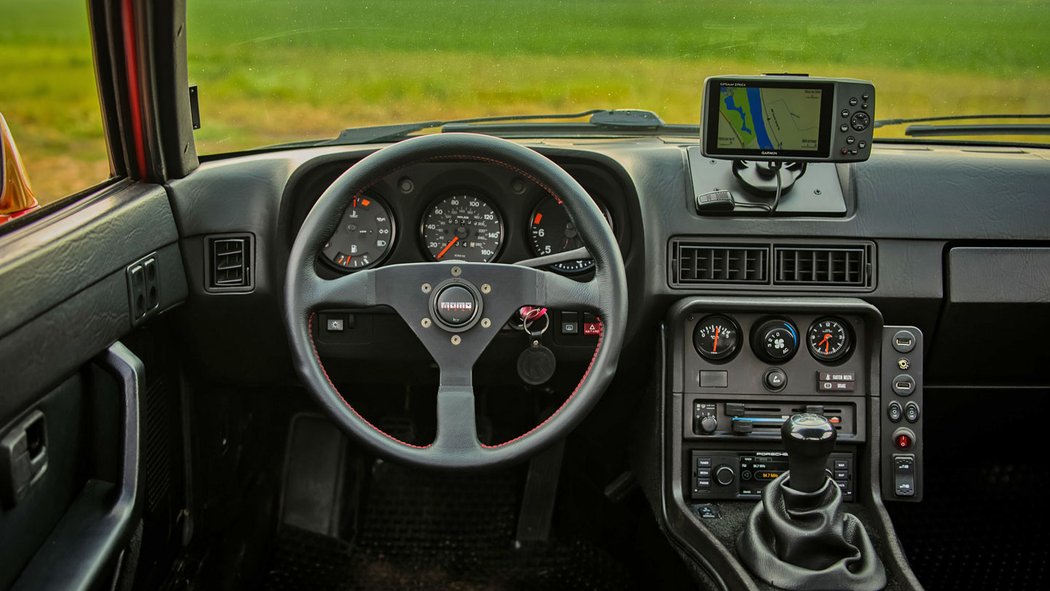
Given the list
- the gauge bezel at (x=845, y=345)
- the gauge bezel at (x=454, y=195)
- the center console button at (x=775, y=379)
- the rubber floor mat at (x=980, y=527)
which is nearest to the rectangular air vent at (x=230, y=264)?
the gauge bezel at (x=454, y=195)

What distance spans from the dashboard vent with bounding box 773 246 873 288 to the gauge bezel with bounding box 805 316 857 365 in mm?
93

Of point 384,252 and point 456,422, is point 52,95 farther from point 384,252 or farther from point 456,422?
point 456,422

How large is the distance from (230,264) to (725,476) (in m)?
1.41

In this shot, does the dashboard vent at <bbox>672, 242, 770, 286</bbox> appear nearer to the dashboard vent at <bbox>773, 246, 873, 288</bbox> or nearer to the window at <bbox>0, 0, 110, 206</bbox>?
the dashboard vent at <bbox>773, 246, 873, 288</bbox>

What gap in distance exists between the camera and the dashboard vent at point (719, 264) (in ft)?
8.86

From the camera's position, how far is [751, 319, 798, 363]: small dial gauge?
268 cm

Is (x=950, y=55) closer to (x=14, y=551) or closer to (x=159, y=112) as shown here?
(x=159, y=112)

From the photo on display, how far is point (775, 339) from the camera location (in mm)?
2684

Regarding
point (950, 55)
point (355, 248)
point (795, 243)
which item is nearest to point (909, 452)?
point (795, 243)

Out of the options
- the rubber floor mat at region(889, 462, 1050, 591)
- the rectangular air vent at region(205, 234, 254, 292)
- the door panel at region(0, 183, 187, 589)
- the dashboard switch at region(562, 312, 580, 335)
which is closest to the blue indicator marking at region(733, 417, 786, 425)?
the dashboard switch at region(562, 312, 580, 335)

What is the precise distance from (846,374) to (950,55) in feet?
3.08

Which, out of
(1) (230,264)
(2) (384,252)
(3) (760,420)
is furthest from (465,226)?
(3) (760,420)

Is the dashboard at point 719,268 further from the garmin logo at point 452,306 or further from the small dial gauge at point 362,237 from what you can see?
the garmin logo at point 452,306

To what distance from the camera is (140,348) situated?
2.51 metres
